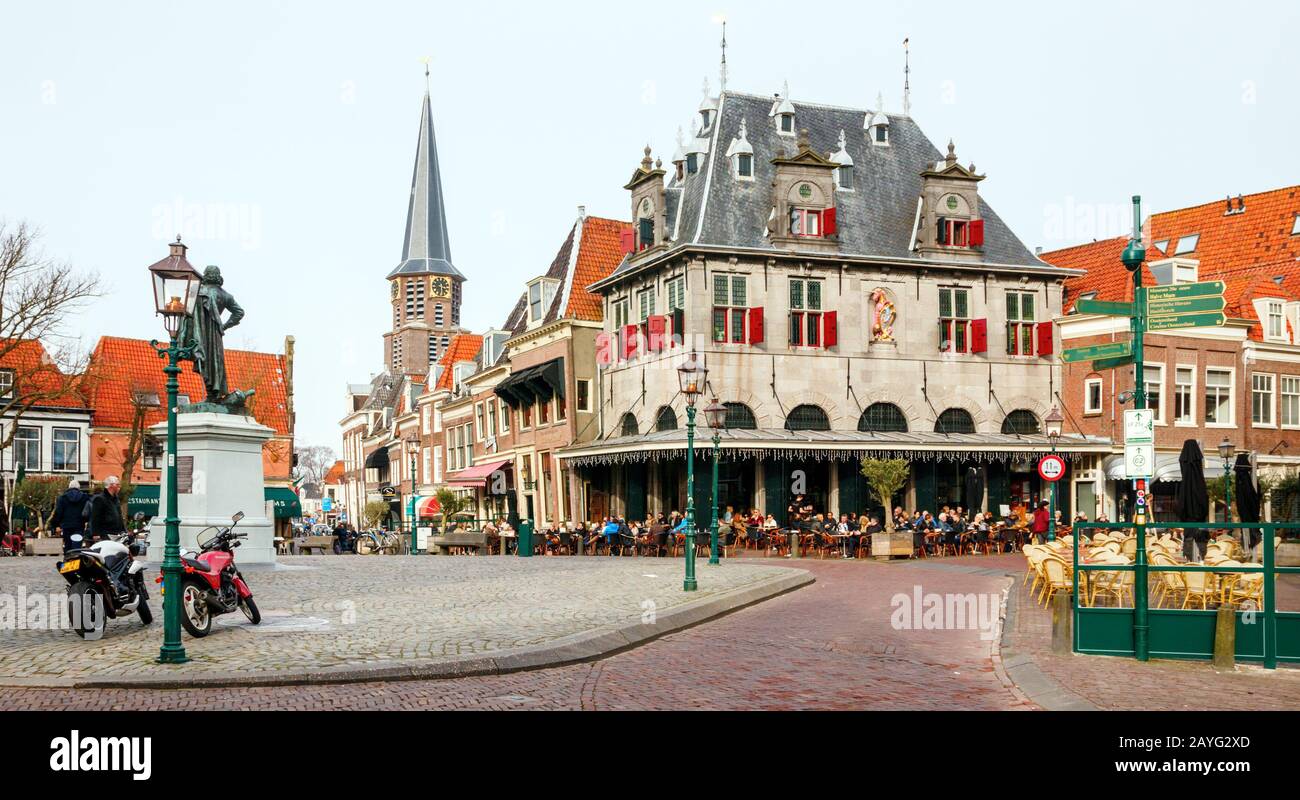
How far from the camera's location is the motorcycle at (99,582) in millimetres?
12445

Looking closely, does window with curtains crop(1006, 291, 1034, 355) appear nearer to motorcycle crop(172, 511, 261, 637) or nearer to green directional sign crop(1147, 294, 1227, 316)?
green directional sign crop(1147, 294, 1227, 316)

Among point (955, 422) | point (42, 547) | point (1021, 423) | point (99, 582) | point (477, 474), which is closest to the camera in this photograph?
point (99, 582)

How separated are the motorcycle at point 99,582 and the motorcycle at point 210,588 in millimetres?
772

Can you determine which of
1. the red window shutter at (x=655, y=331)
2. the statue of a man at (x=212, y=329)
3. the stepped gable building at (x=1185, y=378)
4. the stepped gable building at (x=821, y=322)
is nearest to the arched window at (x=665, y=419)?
the stepped gable building at (x=821, y=322)

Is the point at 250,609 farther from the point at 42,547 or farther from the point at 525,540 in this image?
the point at 42,547

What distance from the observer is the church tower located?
95.8 metres

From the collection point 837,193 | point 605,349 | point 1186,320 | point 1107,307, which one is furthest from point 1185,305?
point 605,349

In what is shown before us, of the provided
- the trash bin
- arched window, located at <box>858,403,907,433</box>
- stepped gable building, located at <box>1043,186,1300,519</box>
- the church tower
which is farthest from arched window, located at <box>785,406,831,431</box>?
the church tower

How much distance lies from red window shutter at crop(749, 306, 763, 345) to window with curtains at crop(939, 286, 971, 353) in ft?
20.0

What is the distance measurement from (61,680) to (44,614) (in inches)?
199

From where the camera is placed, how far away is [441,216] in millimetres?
96438

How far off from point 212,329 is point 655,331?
17.6m

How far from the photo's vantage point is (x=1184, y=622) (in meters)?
11.7
